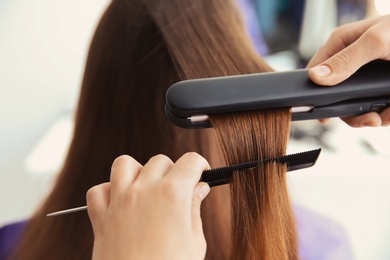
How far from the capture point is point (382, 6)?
4.95 ft

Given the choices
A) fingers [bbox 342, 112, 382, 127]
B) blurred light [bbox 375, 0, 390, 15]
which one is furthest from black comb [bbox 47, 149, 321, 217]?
blurred light [bbox 375, 0, 390, 15]

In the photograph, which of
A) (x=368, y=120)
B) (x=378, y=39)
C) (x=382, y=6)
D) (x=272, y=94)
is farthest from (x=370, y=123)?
(x=382, y=6)

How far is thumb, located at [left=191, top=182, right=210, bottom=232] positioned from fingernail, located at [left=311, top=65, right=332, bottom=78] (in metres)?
0.20

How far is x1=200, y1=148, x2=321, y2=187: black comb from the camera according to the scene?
0.52 meters

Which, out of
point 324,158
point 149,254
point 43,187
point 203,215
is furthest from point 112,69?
point 324,158

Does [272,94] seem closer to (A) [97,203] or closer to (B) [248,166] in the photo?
(B) [248,166]

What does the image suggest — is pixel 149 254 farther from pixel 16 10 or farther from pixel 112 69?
pixel 16 10

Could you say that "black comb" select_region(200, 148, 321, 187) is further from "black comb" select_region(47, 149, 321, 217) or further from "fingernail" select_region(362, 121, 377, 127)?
"fingernail" select_region(362, 121, 377, 127)

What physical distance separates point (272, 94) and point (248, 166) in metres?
0.09

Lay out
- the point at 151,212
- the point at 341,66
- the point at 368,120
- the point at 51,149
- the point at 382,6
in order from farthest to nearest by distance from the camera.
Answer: the point at 382,6
the point at 51,149
the point at 368,120
the point at 341,66
the point at 151,212

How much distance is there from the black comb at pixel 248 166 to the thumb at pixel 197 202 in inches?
0.8

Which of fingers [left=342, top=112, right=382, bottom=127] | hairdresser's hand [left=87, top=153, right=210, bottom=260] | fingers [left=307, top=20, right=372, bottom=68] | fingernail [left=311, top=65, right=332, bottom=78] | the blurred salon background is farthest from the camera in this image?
the blurred salon background

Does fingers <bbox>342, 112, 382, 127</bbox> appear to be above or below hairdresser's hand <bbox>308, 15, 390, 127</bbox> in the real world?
below

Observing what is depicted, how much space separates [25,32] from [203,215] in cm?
98
